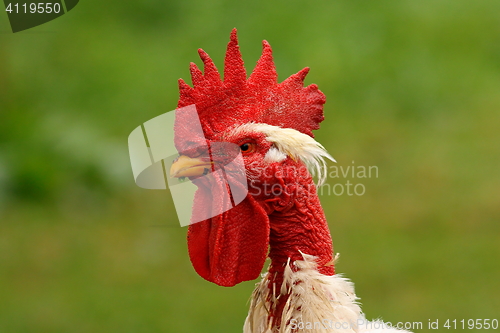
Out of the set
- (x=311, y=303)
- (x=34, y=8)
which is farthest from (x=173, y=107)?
(x=311, y=303)

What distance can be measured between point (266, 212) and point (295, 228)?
0.47 feet

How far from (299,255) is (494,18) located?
5.36 meters

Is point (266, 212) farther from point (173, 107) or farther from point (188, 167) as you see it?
point (173, 107)

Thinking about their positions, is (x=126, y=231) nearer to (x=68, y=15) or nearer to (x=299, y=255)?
(x=68, y=15)

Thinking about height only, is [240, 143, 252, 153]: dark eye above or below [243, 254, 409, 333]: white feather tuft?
above

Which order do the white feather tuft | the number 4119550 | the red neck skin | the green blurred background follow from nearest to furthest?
the white feather tuft
the red neck skin
the green blurred background
the number 4119550

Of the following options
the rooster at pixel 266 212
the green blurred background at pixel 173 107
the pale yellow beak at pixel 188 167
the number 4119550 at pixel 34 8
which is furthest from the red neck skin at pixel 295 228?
the number 4119550 at pixel 34 8

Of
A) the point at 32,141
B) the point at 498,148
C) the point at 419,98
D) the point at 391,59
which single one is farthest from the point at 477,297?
the point at 32,141

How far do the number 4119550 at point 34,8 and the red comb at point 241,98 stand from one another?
4241 mm

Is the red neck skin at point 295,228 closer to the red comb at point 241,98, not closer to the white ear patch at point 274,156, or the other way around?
the white ear patch at point 274,156

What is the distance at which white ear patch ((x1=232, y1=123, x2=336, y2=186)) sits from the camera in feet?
7.44

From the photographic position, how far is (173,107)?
18.6 feet

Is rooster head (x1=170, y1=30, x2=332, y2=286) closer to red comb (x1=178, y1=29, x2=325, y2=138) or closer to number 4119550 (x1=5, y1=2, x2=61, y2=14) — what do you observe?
red comb (x1=178, y1=29, x2=325, y2=138)

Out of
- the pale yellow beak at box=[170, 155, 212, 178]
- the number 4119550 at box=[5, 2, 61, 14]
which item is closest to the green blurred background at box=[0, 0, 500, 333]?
the number 4119550 at box=[5, 2, 61, 14]
